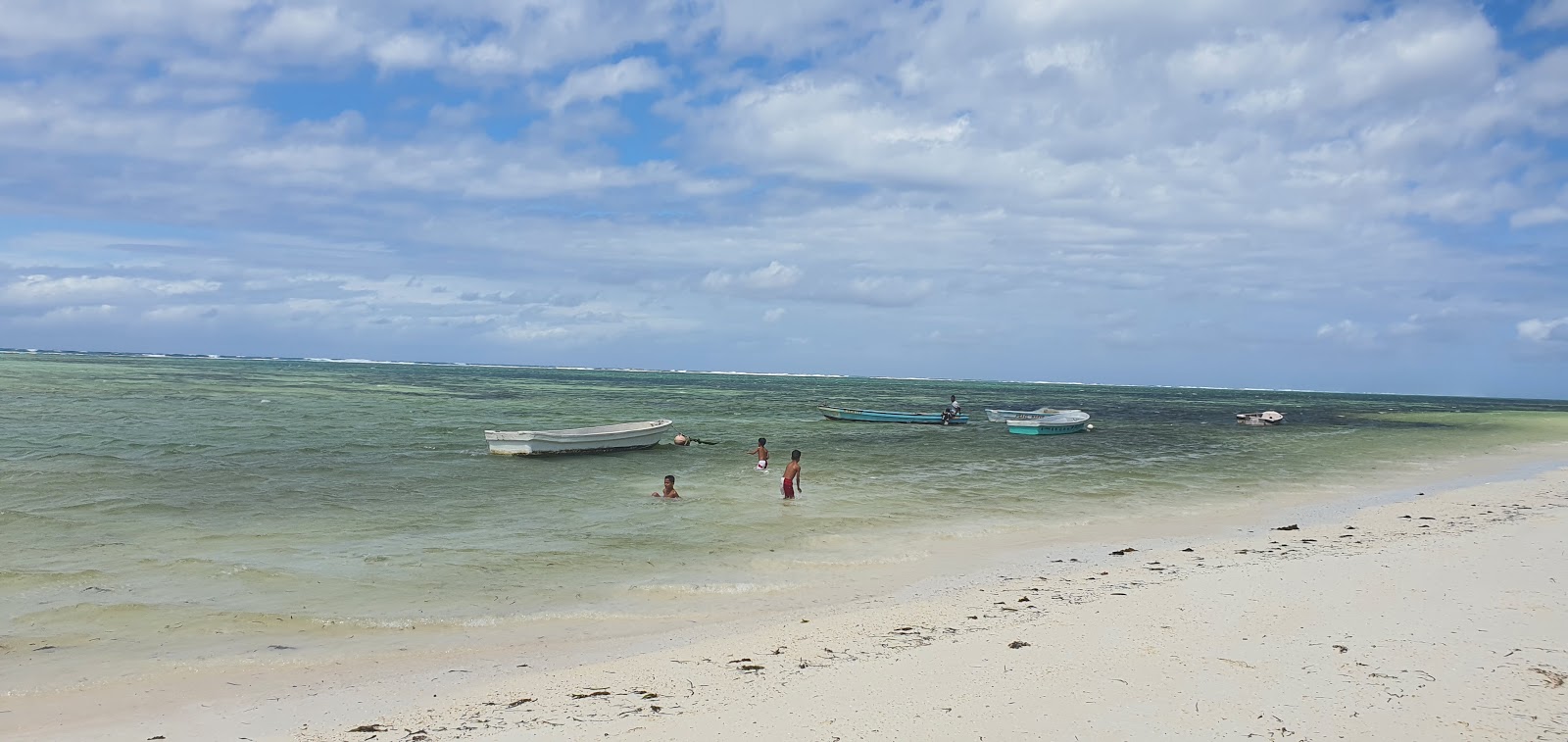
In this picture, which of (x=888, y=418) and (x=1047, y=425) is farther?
(x=888, y=418)

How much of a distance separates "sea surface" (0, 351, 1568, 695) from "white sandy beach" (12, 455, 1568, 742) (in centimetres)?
150

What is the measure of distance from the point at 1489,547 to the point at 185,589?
19091mm

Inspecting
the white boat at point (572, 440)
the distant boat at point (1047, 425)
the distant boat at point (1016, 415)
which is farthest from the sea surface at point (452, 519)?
the distant boat at point (1016, 415)

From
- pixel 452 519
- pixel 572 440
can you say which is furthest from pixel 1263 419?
pixel 452 519

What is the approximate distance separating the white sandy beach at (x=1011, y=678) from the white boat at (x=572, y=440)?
71.7 ft

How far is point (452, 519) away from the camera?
1841 centimetres

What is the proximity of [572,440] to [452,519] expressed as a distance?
1388cm

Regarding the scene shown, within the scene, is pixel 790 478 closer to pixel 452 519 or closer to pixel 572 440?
pixel 452 519

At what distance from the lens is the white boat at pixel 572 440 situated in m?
31.1

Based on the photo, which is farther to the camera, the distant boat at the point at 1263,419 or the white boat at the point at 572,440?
the distant boat at the point at 1263,419

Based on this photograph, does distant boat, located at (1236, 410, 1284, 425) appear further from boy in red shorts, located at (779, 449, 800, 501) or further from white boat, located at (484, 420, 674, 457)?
boy in red shorts, located at (779, 449, 800, 501)

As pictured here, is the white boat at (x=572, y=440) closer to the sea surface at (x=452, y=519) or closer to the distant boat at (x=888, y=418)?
the sea surface at (x=452, y=519)

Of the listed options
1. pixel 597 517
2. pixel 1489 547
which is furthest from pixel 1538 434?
pixel 597 517

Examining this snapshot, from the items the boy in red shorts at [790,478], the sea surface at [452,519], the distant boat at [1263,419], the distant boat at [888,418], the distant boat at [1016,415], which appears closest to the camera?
the sea surface at [452,519]
